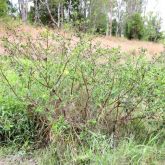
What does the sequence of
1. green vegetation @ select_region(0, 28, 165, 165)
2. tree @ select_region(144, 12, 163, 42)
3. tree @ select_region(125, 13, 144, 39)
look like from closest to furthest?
green vegetation @ select_region(0, 28, 165, 165) → tree @ select_region(125, 13, 144, 39) → tree @ select_region(144, 12, 163, 42)

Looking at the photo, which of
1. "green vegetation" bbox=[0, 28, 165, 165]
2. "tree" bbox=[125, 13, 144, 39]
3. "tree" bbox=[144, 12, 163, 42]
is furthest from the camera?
"tree" bbox=[144, 12, 163, 42]

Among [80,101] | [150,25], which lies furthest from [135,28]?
[80,101]

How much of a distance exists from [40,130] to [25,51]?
2.71 ft

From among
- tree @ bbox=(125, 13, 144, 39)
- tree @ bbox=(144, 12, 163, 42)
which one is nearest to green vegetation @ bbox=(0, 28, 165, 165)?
tree @ bbox=(144, 12, 163, 42)

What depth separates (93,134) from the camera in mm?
2734

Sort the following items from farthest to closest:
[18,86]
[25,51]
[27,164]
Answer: [18,86], [25,51], [27,164]

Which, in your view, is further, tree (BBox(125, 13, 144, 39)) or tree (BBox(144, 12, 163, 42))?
tree (BBox(144, 12, 163, 42))

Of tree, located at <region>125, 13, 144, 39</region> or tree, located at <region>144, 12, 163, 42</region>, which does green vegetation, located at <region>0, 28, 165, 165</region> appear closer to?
tree, located at <region>144, 12, 163, 42</region>

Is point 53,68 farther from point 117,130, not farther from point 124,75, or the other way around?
point 117,130

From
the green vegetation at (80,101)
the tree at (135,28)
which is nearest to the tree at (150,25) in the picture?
the tree at (135,28)

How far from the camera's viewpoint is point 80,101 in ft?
9.96

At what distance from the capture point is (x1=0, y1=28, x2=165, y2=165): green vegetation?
9.14ft

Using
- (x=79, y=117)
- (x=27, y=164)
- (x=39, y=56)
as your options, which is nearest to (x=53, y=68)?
(x=39, y=56)

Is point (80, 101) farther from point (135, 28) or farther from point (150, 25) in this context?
point (150, 25)
